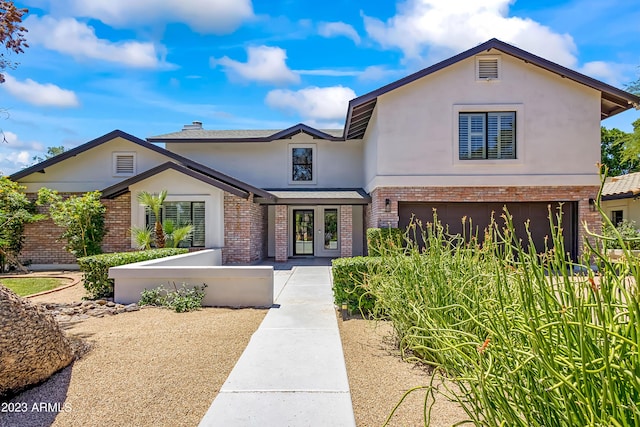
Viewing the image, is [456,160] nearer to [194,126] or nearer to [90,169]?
[90,169]

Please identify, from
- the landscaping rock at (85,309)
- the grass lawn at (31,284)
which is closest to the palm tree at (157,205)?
the grass lawn at (31,284)

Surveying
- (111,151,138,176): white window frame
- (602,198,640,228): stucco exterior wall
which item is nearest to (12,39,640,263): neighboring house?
(111,151,138,176): white window frame

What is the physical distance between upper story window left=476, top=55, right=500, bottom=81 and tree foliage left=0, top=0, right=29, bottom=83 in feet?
45.0

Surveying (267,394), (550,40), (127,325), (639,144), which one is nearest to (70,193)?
(127,325)

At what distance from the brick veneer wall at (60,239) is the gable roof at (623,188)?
21386 millimetres

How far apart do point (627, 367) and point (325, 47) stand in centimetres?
1676

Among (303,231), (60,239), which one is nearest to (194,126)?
(303,231)

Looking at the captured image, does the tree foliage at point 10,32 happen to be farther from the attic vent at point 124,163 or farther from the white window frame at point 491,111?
the white window frame at point 491,111

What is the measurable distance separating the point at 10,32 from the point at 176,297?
600 centimetres

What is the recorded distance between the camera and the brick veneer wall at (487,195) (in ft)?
47.2

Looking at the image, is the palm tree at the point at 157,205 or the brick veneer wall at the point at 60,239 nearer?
the palm tree at the point at 157,205

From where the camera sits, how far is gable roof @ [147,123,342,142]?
18797 millimetres

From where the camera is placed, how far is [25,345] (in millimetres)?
4297

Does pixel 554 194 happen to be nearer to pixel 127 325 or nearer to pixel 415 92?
pixel 415 92
